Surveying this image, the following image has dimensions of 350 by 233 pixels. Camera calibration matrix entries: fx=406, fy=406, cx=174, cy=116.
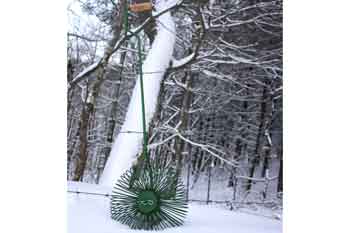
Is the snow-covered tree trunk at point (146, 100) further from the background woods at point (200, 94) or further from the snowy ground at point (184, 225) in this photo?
the snowy ground at point (184, 225)

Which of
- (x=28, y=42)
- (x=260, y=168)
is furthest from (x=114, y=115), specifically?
(x=28, y=42)

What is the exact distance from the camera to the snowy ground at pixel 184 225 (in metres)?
0.97

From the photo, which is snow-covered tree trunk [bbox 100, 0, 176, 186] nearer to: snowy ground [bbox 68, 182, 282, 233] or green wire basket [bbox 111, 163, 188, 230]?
snowy ground [bbox 68, 182, 282, 233]

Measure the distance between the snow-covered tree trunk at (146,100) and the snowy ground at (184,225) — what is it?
1.00 ft

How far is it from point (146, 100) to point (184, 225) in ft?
2.12

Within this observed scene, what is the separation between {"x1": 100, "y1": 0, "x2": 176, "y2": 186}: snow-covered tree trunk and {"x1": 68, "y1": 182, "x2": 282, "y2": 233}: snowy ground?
305 millimetres

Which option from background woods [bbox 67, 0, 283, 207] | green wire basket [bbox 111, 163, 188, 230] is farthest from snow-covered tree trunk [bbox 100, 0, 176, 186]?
green wire basket [bbox 111, 163, 188, 230]

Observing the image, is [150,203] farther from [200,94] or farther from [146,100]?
[200,94]

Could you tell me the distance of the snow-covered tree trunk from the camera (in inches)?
61.8

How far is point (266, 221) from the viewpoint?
1195mm

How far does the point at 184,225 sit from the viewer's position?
1.05m

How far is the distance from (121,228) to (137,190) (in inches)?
4.0
